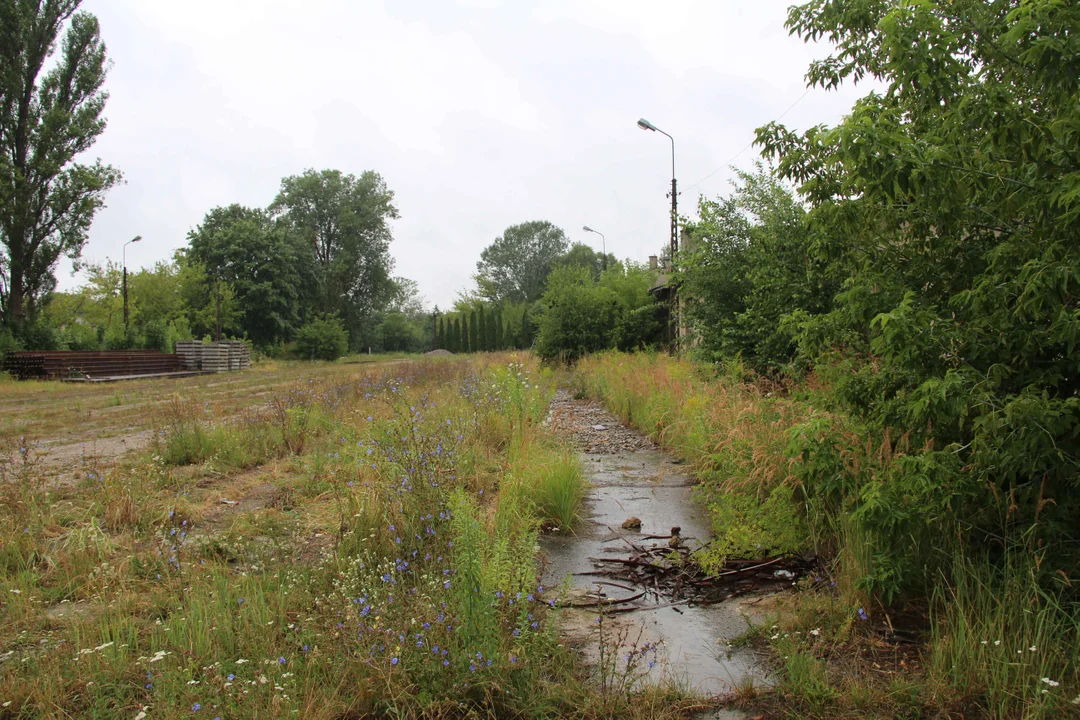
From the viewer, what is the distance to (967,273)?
3270 millimetres

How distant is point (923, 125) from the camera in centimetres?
356

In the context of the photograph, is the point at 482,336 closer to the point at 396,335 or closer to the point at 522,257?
the point at 396,335

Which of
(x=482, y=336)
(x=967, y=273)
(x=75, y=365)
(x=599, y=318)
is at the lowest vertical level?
(x=75, y=365)

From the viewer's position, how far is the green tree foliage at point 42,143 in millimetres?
27375

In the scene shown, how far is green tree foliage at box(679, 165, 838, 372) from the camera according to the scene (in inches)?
362

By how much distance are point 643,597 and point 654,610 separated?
181 mm

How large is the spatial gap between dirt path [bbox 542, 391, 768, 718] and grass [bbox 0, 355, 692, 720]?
24 centimetres

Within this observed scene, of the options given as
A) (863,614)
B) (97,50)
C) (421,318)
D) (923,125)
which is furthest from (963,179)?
(421,318)

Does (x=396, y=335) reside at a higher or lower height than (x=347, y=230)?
lower

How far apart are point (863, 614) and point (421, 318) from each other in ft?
389

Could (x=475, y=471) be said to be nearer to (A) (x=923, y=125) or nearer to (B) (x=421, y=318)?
(A) (x=923, y=125)

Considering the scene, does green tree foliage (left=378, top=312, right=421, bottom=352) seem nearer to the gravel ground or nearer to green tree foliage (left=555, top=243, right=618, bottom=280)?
green tree foliage (left=555, top=243, right=618, bottom=280)

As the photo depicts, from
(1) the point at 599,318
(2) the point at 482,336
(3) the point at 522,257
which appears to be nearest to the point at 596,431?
(1) the point at 599,318

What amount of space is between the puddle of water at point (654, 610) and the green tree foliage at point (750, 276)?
3540mm
